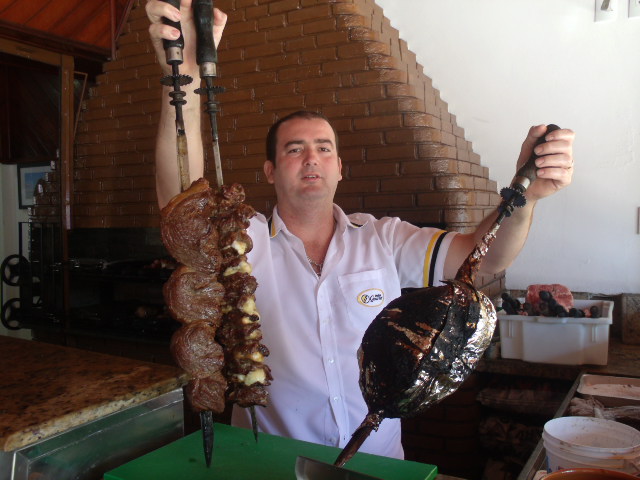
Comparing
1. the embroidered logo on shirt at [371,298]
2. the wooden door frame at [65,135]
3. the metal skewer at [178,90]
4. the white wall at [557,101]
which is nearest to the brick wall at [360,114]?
the white wall at [557,101]

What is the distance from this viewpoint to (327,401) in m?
1.88

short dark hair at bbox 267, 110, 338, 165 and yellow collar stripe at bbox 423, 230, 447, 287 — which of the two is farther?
short dark hair at bbox 267, 110, 338, 165

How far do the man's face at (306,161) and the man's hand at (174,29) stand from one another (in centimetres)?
60

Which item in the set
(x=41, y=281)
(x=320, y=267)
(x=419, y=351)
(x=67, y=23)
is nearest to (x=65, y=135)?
(x=67, y=23)

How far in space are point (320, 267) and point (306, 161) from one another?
→ 41cm

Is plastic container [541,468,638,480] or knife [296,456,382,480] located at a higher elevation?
knife [296,456,382,480]

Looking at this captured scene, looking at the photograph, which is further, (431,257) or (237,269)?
(431,257)

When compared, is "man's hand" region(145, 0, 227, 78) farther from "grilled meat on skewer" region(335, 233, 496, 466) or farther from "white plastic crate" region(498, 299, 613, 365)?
"white plastic crate" region(498, 299, 613, 365)

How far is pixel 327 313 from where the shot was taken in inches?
77.3

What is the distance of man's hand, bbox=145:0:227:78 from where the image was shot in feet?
4.08

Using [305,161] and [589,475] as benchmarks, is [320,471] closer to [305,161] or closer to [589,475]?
[589,475]

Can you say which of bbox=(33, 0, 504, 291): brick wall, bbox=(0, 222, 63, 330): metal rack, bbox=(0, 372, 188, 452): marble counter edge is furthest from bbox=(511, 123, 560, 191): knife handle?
bbox=(0, 222, 63, 330): metal rack

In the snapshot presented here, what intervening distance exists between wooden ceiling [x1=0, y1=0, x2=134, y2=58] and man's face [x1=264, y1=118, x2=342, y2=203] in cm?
346

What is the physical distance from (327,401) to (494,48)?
2.86m
